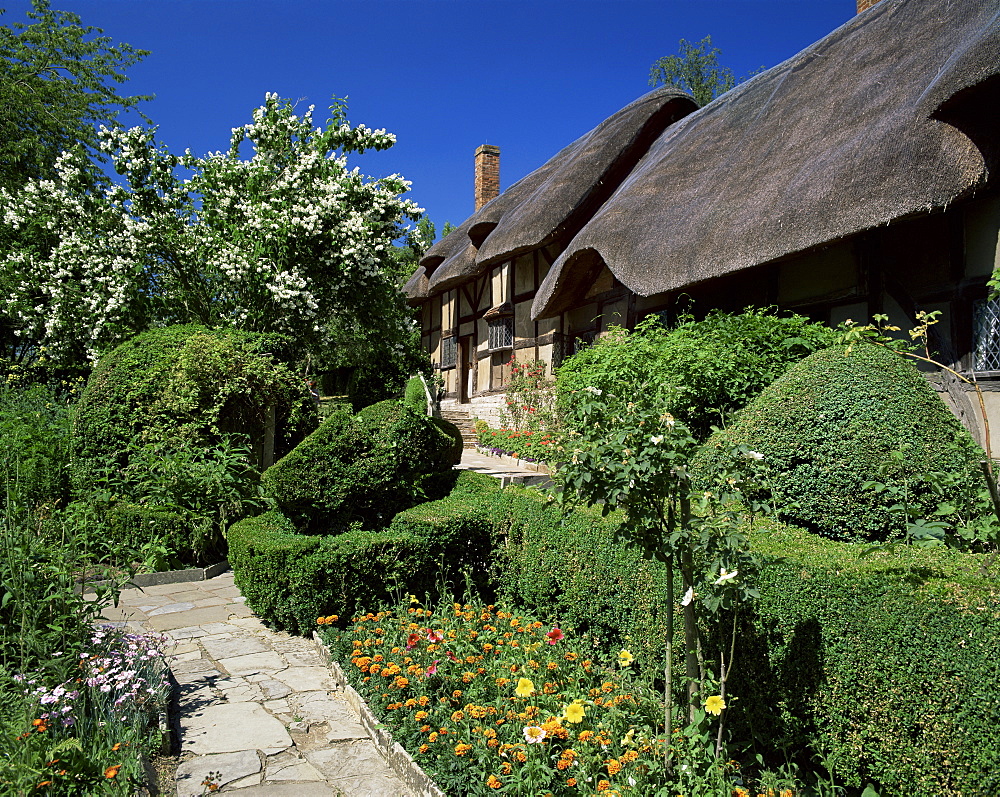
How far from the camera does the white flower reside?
8.45 ft

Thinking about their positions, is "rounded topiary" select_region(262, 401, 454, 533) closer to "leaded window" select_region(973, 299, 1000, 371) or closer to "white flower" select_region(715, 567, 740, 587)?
"white flower" select_region(715, 567, 740, 587)

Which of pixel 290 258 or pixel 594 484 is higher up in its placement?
pixel 290 258

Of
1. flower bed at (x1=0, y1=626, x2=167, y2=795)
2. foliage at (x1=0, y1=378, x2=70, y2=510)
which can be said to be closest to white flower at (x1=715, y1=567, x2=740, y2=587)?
flower bed at (x1=0, y1=626, x2=167, y2=795)

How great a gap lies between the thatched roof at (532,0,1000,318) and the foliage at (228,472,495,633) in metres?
4.05

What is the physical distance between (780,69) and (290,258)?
9045mm

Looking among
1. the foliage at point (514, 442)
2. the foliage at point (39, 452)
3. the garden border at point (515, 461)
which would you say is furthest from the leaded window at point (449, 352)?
the foliage at point (39, 452)

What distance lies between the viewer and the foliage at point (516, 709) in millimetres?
2779

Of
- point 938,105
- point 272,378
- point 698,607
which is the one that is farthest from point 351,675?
point 938,105

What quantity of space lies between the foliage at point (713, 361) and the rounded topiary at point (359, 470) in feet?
4.79

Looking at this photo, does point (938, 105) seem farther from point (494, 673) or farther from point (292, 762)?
point (292, 762)

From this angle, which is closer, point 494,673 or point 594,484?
point 594,484

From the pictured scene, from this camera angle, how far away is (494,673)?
11.9 ft

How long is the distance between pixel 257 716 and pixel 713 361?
16.1 ft

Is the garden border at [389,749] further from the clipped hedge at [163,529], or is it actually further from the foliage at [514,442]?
the foliage at [514,442]
